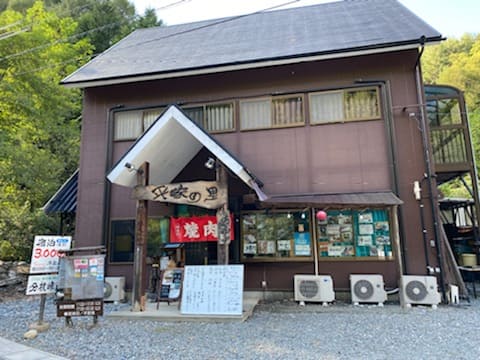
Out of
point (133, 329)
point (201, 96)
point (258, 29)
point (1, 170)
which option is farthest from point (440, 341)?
point (1, 170)

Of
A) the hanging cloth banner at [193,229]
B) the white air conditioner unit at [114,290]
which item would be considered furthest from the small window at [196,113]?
the white air conditioner unit at [114,290]

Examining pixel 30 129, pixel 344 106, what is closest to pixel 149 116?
pixel 344 106

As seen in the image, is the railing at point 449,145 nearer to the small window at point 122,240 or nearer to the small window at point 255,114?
the small window at point 255,114

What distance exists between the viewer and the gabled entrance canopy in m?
6.27

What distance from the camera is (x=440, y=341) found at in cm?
473

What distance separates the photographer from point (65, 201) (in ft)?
32.8

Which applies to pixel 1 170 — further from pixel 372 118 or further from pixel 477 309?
pixel 477 309

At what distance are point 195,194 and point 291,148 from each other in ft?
A: 10.7

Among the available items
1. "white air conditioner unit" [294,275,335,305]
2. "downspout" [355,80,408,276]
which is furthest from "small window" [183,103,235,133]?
"white air conditioner unit" [294,275,335,305]

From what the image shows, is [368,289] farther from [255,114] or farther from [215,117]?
[215,117]

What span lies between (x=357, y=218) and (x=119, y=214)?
21.2 feet

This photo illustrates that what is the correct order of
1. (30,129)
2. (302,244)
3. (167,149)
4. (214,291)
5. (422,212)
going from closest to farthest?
(214,291) → (167,149) → (422,212) → (302,244) → (30,129)

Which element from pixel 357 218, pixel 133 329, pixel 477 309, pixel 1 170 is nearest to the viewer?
pixel 133 329

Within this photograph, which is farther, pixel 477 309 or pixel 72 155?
pixel 72 155
